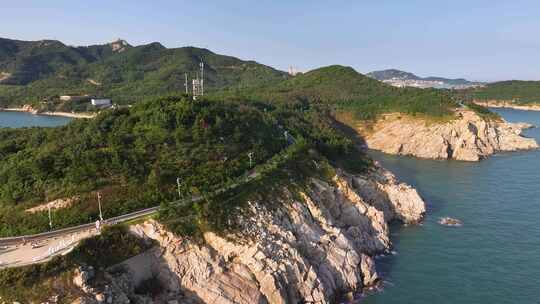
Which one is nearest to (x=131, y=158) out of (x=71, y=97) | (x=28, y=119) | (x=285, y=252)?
(x=285, y=252)

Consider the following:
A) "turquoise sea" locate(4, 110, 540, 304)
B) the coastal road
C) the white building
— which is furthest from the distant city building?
the coastal road

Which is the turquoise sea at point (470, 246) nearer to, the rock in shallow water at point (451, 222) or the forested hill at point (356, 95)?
the rock in shallow water at point (451, 222)

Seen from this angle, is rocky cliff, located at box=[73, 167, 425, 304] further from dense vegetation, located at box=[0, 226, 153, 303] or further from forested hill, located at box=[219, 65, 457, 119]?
forested hill, located at box=[219, 65, 457, 119]

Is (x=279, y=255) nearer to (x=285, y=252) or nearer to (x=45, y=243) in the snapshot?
(x=285, y=252)

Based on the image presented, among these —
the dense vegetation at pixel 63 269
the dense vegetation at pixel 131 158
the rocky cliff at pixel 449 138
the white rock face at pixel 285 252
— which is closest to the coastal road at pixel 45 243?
the dense vegetation at pixel 63 269

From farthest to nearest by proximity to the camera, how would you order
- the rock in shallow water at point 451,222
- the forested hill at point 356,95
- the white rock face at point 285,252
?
the forested hill at point 356,95 < the rock in shallow water at point 451,222 < the white rock face at point 285,252

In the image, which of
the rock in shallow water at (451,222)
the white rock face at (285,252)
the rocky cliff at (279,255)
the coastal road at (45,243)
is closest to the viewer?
the coastal road at (45,243)
